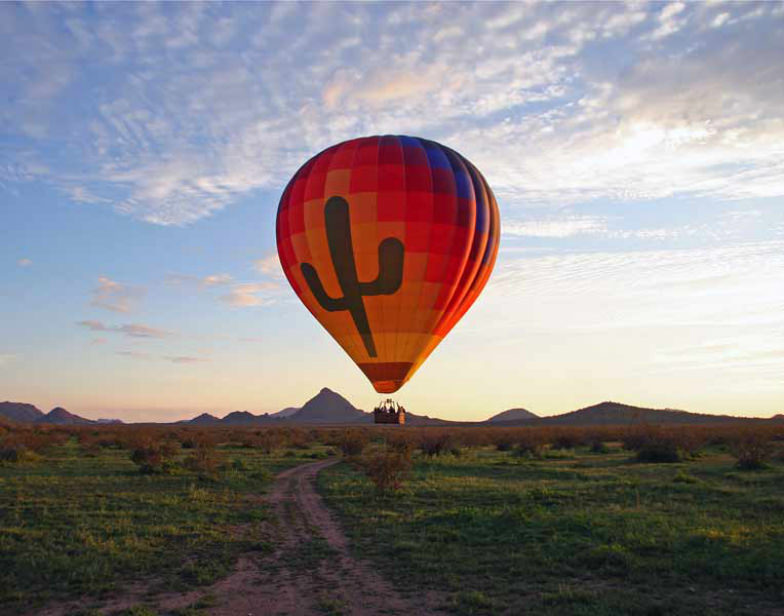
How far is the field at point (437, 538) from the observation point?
9.77m

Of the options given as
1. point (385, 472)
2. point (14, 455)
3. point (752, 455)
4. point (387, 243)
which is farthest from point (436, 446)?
point (14, 455)

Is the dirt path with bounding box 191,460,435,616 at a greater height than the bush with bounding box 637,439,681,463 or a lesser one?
lesser

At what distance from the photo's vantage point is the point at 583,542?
42.0ft

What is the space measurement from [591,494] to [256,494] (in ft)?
35.8

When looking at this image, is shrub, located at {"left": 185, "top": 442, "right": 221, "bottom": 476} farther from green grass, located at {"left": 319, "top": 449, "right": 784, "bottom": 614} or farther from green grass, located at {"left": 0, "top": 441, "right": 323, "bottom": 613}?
green grass, located at {"left": 319, "top": 449, "right": 784, "bottom": 614}

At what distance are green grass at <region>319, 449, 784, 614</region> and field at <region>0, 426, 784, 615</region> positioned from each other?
4 centimetres

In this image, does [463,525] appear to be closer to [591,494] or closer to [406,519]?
Result: [406,519]

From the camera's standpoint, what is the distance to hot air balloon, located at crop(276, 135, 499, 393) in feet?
84.3

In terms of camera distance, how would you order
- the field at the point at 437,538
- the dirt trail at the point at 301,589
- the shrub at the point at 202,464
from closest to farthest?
the dirt trail at the point at 301,589 → the field at the point at 437,538 → the shrub at the point at 202,464

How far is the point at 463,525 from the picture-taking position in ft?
50.2

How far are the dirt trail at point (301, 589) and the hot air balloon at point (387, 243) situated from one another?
494 inches

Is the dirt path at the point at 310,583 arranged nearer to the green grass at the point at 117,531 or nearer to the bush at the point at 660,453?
the green grass at the point at 117,531

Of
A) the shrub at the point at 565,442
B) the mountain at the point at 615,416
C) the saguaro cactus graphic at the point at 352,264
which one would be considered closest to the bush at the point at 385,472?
the saguaro cactus graphic at the point at 352,264

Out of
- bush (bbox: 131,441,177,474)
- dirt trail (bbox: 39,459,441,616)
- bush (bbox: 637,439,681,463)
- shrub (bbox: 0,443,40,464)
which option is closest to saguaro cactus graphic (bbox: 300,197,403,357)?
bush (bbox: 131,441,177,474)
